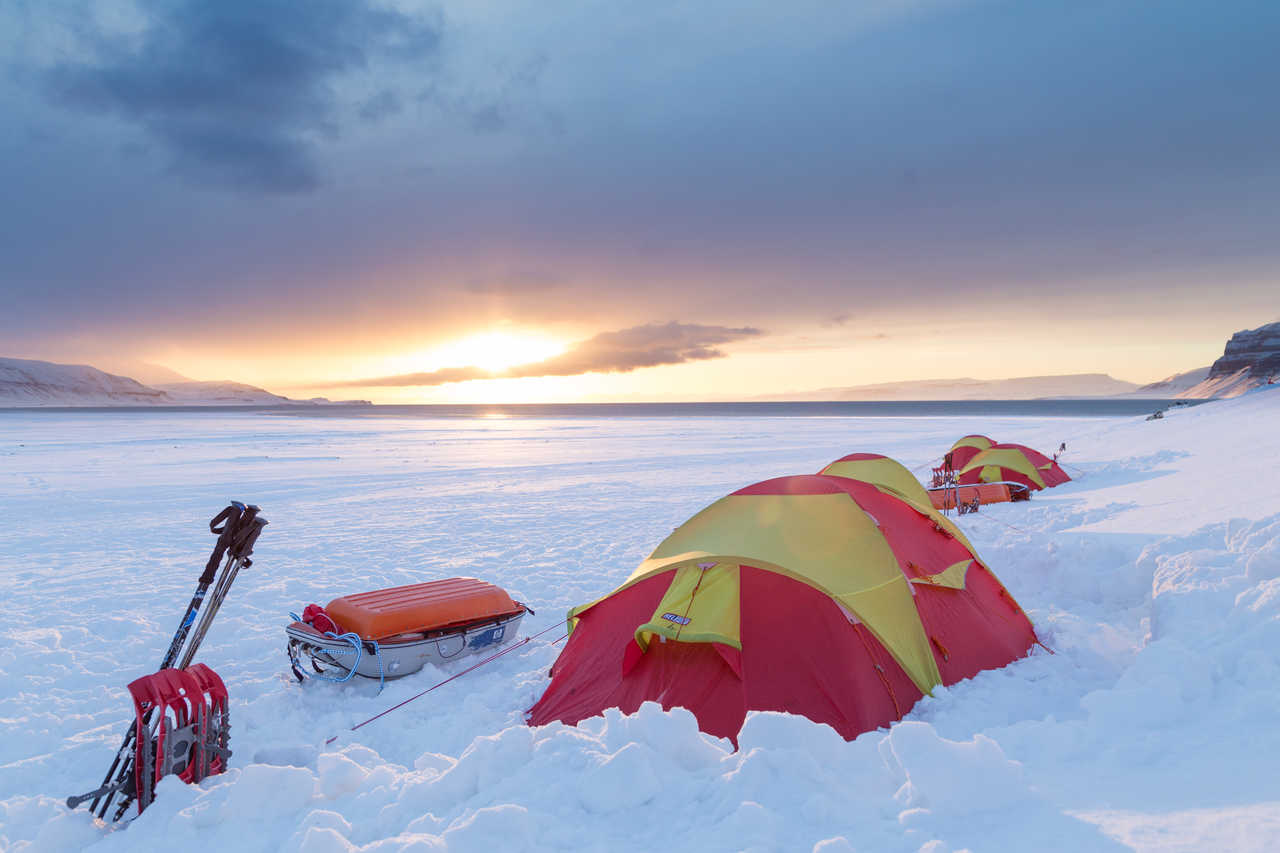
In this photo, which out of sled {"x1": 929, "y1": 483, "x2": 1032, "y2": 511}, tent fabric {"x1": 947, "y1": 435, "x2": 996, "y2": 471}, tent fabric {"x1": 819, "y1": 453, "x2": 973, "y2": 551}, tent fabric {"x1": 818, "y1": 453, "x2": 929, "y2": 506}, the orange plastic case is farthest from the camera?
A: tent fabric {"x1": 947, "y1": 435, "x2": 996, "y2": 471}

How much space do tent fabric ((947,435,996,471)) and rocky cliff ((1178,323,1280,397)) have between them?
169433mm

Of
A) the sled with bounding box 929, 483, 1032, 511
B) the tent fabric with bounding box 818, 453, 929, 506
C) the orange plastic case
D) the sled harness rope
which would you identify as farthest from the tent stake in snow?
the sled with bounding box 929, 483, 1032, 511

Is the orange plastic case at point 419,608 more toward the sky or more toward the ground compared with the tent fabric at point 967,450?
more toward the ground

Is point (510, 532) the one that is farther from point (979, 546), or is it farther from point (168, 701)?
point (168, 701)

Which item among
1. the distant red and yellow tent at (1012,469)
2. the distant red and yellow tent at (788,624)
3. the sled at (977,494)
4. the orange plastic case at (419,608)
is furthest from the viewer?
the distant red and yellow tent at (1012,469)

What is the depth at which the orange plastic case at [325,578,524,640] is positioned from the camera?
661cm

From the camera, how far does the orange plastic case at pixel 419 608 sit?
661 cm

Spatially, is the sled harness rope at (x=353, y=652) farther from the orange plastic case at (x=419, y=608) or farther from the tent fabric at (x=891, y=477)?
the tent fabric at (x=891, y=477)

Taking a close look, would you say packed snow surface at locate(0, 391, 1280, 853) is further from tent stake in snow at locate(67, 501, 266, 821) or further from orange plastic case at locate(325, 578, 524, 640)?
orange plastic case at locate(325, 578, 524, 640)

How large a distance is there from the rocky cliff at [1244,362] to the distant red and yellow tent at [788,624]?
599 feet

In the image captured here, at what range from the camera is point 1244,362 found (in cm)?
15662

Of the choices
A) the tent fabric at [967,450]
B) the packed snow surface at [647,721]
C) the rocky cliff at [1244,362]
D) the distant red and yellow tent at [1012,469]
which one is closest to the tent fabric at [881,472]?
the packed snow surface at [647,721]

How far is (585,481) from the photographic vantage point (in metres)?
22.4

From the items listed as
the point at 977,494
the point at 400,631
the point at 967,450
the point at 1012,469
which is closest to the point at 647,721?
the point at 400,631
